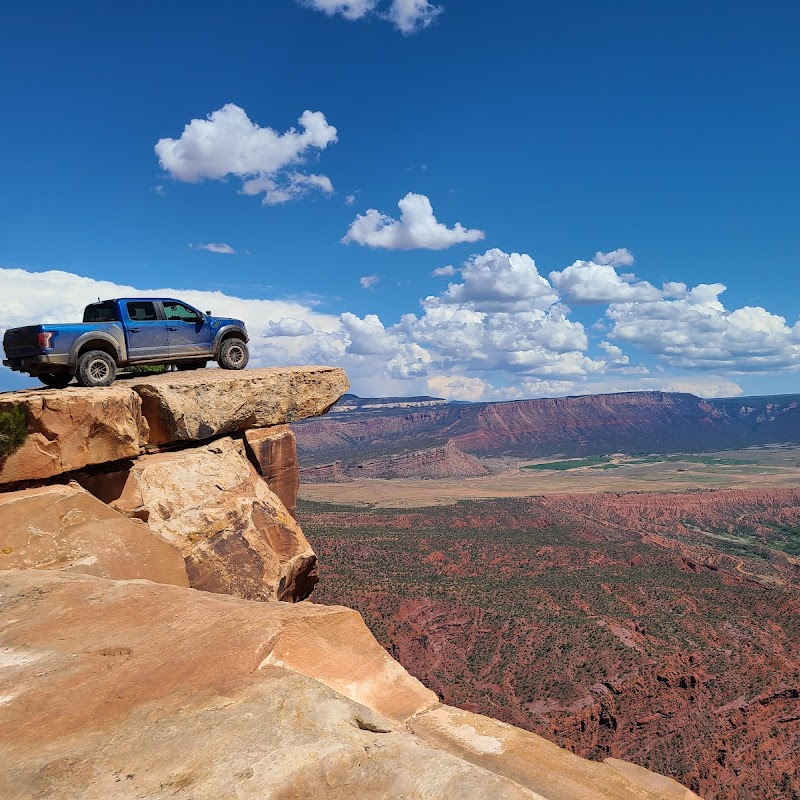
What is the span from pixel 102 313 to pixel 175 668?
11.9 m

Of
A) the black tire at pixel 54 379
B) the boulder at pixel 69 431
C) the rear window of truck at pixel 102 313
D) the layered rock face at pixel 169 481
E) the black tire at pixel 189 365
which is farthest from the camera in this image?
the black tire at pixel 189 365

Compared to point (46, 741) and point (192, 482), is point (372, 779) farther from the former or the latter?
point (192, 482)

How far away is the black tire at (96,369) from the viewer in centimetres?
1448

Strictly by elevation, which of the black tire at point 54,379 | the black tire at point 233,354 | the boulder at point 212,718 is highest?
the black tire at point 233,354

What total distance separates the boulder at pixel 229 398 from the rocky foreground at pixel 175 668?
15 centimetres

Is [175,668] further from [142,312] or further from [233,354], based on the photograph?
[233,354]

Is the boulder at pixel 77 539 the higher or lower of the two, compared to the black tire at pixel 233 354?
lower

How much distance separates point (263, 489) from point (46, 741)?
1113 cm

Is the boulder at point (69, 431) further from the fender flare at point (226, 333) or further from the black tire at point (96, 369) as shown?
the fender flare at point (226, 333)

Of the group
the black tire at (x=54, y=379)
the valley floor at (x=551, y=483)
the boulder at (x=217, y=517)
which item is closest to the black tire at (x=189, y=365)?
the boulder at (x=217, y=517)

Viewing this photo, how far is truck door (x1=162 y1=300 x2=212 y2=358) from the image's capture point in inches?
661

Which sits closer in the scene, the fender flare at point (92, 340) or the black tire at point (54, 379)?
the fender flare at point (92, 340)

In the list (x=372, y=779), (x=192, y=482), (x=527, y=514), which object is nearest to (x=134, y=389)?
(x=192, y=482)

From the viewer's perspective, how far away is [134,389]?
1480 cm
